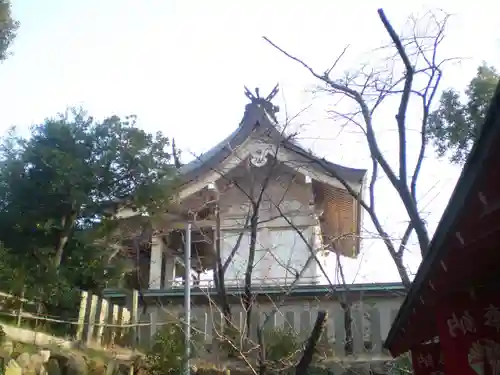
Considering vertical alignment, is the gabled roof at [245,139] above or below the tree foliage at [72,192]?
above

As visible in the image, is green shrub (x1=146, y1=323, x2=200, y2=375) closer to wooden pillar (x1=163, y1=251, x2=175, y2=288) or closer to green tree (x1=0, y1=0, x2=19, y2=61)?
green tree (x1=0, y1=0, x2=19, y2=61)

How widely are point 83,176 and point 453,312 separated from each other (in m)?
8.47

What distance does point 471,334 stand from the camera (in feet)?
9.81

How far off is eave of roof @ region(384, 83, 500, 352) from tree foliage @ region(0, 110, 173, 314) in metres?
7.20

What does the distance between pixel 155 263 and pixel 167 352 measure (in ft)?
17.8

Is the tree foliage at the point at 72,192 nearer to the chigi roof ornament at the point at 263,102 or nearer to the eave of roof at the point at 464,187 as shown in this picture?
the chigi roof ornament at the point at 263,102

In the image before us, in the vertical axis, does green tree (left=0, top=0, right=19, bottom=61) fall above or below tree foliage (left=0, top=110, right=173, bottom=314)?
above

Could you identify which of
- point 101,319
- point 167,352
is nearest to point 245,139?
point 167,352

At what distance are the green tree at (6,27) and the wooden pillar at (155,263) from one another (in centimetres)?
565

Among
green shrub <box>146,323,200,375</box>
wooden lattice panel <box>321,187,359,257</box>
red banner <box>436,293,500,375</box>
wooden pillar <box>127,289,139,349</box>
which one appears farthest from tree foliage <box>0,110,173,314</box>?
red banner <box>436,293,500,375</box>

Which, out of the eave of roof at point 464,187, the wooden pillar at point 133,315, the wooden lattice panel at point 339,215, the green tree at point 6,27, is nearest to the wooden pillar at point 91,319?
the wooden pillar at point 133,315

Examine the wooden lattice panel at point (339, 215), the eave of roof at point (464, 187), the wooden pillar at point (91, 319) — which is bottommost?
the wooden pillar at point (91, 319)

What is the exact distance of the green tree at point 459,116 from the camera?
11289mm

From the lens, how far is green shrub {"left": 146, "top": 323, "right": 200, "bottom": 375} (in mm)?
7355
